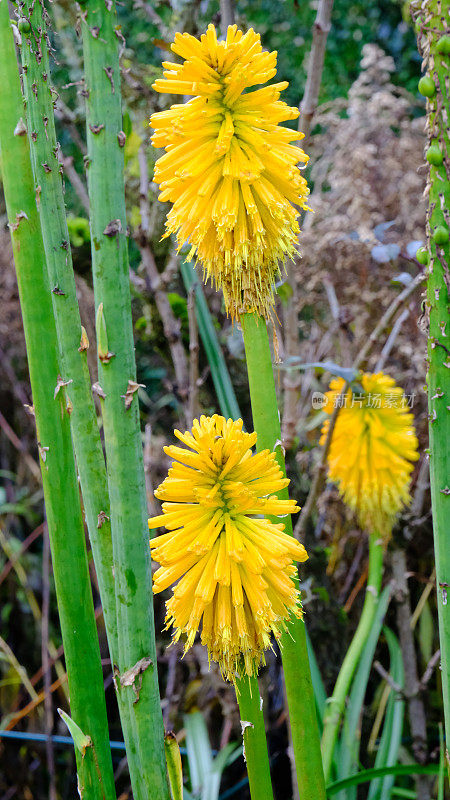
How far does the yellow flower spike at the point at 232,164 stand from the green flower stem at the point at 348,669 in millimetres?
548

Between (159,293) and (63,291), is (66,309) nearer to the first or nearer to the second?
(63,291)

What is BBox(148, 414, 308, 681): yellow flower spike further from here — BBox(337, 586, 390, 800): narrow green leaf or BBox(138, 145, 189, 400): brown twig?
BBox(138, 145, 189, 400): brown twig

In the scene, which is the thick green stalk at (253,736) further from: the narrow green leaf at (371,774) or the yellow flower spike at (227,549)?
the narrow green leaf at (371,774)

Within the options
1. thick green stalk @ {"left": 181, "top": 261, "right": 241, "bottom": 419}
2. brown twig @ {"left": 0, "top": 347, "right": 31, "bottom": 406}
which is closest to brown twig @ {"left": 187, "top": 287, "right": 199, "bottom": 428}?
thick green stalk @ {"left": 181, "top": 261, "right": 241, "bottom": 419}

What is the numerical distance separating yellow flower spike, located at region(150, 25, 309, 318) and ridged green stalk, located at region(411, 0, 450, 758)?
0.33 ft

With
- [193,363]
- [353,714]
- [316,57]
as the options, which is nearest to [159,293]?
[193,363]

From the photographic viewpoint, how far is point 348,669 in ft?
2.87

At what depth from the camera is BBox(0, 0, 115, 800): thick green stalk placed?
53 centimetres

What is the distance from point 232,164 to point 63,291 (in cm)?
17

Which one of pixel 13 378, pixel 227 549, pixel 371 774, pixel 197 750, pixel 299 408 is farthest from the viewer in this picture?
pixel 13 378

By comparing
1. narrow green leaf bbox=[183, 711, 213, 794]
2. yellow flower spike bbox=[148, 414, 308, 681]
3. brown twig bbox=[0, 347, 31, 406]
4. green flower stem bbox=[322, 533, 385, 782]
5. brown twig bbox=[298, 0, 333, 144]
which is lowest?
narrow green leaf bbox=[183, 711, 213, 794]

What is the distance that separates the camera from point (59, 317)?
55cm

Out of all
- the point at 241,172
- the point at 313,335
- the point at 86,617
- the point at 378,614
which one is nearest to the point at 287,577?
the point at 86,617

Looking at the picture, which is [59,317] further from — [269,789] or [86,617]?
[269,789]
